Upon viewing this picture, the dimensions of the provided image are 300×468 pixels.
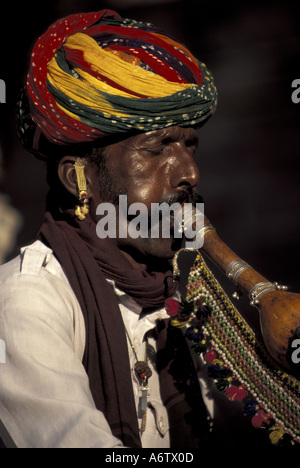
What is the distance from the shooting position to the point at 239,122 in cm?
403

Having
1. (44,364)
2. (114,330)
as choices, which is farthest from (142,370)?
(44,364)

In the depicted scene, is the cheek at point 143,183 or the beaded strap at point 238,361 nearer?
the beaded strap at point 238,361

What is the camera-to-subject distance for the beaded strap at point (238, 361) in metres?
2.10

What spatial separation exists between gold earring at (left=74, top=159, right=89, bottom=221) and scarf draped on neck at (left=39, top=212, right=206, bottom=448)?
49 mm

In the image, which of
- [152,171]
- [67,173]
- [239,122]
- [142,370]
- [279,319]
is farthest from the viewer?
[239,122]

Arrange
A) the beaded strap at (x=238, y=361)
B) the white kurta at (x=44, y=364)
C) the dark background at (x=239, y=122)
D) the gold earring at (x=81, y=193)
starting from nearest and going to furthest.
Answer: the white kurta at (x=44, y=364) < the beaded strap at (x=238, y=361) < the gold earring at (x=81, y=193) < the dark background at (x=239, y=122)

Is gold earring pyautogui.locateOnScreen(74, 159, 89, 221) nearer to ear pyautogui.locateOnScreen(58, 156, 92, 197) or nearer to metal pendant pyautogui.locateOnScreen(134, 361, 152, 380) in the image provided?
ear pyautogui.locateOnScreen(58, 156, 92, 197)

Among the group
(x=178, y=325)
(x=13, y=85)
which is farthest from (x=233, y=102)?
(x=178, y=325)

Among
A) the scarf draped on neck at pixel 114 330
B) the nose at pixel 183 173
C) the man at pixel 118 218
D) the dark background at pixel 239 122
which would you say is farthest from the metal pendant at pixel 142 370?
the dark background at pixel 239 122

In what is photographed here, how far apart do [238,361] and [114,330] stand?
0.46m

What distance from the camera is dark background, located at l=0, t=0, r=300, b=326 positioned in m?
3.84

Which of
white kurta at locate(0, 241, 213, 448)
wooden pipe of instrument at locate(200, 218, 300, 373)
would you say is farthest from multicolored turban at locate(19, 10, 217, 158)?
wooden pipe of instrument at locate(200, 218, 300, 373)

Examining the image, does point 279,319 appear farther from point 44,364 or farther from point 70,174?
point 70,174

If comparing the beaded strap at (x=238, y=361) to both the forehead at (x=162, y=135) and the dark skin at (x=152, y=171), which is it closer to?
the dark skin at (x=152, y=171)
